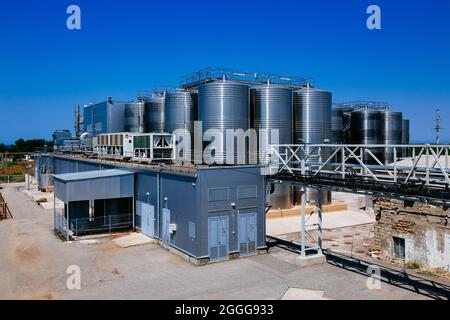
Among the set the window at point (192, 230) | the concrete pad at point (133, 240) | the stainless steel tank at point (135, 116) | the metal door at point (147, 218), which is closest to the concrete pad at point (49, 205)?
the stainless steel tank at point (135, 116)

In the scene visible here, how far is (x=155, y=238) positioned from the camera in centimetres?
2411

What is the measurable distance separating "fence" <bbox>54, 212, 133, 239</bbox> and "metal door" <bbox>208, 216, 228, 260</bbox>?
9182 mm

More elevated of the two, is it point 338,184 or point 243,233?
point 338,184

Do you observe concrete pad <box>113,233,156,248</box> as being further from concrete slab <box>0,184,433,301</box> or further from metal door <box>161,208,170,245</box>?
metal door <box>161,208,170,245</box>

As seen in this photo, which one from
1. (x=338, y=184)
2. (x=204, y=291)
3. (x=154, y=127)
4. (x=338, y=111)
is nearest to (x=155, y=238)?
(x=204, y=291)

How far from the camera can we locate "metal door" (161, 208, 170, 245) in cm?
2242

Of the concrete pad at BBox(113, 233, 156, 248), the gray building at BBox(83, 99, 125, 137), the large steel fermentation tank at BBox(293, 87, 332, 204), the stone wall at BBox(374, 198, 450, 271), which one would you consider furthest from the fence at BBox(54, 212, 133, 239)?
the gray building at BBox(83, 99, 125, 137)

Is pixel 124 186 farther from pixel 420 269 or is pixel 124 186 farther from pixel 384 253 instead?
pixel 420 269

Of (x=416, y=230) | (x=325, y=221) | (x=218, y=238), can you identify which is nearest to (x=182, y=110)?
(x=325, y=221)

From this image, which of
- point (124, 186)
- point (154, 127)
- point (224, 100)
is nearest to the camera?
point (124, 186)

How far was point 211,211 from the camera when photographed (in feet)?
65.5

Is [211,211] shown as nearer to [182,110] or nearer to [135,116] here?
[182,110]

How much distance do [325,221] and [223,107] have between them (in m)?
12.0

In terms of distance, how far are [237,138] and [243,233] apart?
9490mm
